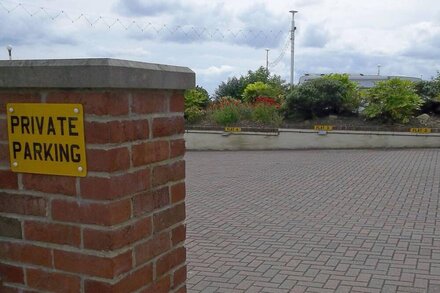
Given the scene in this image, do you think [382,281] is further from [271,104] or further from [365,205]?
[271,104]

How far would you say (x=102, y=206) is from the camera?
1.78 m

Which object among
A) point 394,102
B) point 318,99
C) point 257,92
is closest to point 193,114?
point 257,92

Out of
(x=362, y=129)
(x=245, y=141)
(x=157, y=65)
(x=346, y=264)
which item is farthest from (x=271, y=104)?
(x=157, y=65)

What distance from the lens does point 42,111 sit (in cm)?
186

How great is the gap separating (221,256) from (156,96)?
3.49 metres

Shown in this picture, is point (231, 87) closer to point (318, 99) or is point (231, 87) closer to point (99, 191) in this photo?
point (318, 99)

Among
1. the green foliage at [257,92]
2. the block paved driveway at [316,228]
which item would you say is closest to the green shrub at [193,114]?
the green foliage at [257,92]

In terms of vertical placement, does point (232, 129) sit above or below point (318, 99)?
below

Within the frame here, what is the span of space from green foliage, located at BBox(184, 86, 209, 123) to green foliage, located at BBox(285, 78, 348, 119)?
3207 millimetres

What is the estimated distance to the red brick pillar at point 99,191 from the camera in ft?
5.81

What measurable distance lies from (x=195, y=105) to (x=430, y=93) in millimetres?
8185

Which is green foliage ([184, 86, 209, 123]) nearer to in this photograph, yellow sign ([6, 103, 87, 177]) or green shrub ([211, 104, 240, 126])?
green shrub ([211, 104, 240, 126])

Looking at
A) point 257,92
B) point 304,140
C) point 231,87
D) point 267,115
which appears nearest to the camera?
point 304,140

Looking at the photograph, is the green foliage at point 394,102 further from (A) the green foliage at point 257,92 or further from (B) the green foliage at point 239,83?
(B) the green foliage at point 239,83
